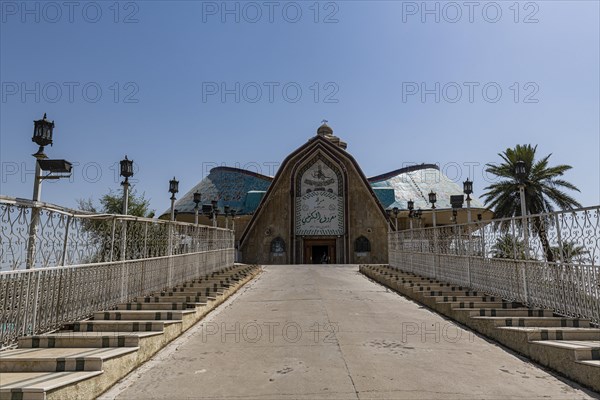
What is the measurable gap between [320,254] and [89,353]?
35.0 meters

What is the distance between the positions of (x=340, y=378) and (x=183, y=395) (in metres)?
1.68

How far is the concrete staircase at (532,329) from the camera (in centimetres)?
466

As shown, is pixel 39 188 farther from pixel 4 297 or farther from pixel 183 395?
pixel 183 395

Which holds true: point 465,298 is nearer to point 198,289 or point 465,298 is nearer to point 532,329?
point 532,329

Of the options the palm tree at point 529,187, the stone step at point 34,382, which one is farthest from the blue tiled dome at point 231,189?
the stone step at point 34,382

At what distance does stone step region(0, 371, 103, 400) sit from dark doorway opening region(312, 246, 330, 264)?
34.3 meters

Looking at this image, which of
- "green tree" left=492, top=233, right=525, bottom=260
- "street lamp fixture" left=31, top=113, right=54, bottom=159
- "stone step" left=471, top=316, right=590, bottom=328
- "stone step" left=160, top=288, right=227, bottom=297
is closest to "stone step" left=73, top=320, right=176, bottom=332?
"street lamp fixture" left=31, top=113, right=54, bottom=159

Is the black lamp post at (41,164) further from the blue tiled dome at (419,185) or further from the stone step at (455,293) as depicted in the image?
the blue tiled dome at (419,185)

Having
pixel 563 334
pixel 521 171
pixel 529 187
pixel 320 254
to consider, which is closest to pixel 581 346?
pixel 563 334

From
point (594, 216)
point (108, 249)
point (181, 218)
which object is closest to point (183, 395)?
point (108, 249)

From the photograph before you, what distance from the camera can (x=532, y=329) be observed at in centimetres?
576

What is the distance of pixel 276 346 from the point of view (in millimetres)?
5770

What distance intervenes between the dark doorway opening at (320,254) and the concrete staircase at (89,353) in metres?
30.8

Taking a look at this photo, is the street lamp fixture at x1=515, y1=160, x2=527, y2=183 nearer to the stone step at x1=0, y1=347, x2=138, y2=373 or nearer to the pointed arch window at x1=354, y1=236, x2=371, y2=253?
the stone step at x1=0, y1=347, x2=138, y2=373
